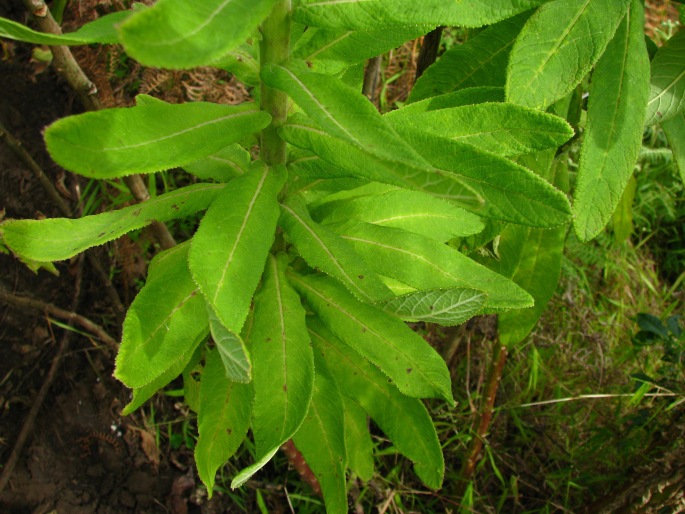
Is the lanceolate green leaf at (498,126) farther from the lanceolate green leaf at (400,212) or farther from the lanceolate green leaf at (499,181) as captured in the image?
the lanceolate green leaf at (400,212)

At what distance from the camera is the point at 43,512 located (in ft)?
8.39

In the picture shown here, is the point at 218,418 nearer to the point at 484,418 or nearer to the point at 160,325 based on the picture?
the point at 160,325

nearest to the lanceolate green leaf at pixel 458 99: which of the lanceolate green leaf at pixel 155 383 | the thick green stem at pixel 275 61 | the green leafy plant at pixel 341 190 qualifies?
the green leafy plant at pixel 341 190

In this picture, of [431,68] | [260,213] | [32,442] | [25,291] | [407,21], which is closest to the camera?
[407,21]

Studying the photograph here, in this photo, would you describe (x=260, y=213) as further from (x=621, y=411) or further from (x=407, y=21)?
(x=621, y=411)

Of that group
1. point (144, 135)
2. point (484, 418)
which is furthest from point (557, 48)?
point (484, 418)

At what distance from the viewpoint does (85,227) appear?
1.38 metres

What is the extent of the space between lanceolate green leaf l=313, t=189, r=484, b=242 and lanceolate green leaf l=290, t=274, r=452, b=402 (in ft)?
0.74

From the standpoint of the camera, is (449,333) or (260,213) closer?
(260,213)

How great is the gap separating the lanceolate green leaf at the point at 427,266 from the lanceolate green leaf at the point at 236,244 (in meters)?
0.27

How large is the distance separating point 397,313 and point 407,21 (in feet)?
1.95

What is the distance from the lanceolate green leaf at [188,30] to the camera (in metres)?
0.75

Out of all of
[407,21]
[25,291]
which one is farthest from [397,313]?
[25,291]

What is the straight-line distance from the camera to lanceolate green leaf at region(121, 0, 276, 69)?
0.75 m
